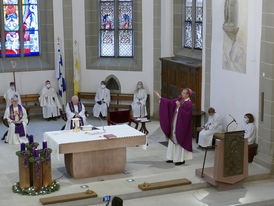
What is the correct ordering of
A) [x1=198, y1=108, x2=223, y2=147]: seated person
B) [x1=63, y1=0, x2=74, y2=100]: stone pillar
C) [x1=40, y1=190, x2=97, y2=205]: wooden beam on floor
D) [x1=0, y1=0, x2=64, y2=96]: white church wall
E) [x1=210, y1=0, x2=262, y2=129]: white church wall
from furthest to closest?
[x1=63, y1=0, x2=74, y2=100]: stone pillar
[x1=0, y1=0, x2=64, y2=96]: white church wall
[x1=198, y1=108, x2=223, y2=147]: seated person
[x1=210, y1=0, x2=262, y2=129]: white church wall
[x1=40, y1=190, x2=97, y2=205]: wooden beam on floor

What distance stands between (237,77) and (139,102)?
4632mm

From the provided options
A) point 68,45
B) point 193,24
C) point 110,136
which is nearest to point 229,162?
point 110,136

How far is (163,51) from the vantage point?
17.8m

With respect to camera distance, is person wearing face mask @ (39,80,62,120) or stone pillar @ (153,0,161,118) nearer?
stone pillar @ (153,0,161,118)

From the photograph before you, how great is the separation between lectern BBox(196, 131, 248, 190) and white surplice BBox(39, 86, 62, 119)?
742 cm

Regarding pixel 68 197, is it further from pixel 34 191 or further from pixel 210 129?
pixel 210 129

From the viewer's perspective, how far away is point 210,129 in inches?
560

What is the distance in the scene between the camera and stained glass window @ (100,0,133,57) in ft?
61.0

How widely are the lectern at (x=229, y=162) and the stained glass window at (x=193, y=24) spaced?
228 inches

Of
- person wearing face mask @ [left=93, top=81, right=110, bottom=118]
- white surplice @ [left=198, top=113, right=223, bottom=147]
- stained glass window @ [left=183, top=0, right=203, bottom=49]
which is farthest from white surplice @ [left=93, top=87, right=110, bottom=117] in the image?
white surplice @ [left=198, top=113, right=223, bottom=147]

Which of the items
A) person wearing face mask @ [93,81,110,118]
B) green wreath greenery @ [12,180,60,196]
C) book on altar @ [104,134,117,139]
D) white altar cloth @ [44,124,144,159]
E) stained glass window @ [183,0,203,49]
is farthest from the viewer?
person wearing face mask @ [93,81,110,118]

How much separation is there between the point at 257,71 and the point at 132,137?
326 centimetres

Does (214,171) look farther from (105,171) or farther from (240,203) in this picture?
(105,171)

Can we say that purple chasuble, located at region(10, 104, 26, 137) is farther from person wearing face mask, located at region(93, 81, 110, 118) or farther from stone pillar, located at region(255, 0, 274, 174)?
stone pillar, located at region(255, 0, 274, 174)
